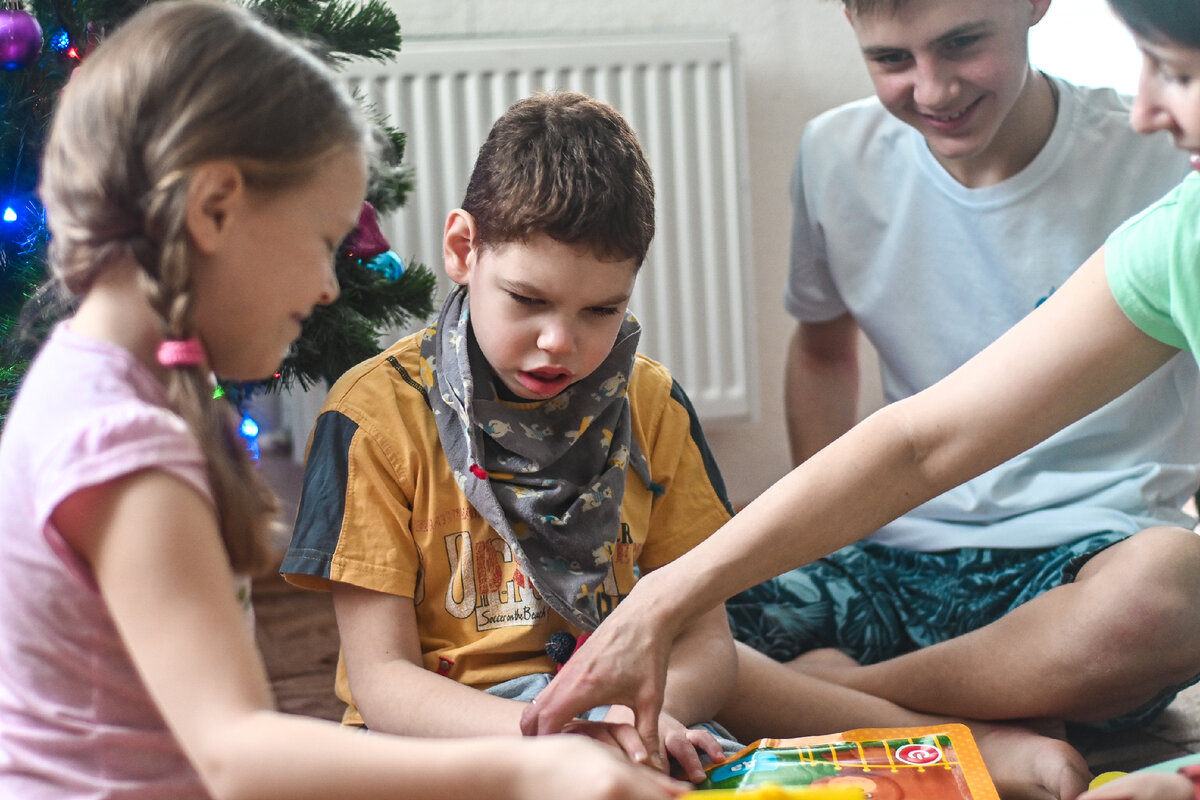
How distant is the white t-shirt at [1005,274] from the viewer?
124 centimetres

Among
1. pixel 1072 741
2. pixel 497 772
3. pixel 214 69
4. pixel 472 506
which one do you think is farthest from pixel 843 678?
pixel 214 69

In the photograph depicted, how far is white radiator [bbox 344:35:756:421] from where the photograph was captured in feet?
6.13

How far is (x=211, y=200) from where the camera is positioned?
598 mm

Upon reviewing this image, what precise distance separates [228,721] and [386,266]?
31.2 inches

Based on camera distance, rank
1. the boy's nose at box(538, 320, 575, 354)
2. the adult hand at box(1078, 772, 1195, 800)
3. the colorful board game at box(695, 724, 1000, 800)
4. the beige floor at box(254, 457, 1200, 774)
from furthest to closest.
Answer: the beige floor at box(254, 457, 1200, 774) → the boy's nose at box(538, 320, 575, 354) → the colorful board game at box(695, 724, 1000, 800) → the adult hand at box(1078, 772, 1195, 800)

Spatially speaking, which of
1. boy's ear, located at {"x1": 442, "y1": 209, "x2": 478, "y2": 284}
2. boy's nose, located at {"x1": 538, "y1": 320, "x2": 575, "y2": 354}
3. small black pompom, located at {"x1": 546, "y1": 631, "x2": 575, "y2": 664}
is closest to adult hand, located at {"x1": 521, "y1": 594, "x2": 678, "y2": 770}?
small black pompom, located at {"x1": 546, "y1": 631, "x2": 575, "y2": 664}

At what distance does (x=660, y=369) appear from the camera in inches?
43.3

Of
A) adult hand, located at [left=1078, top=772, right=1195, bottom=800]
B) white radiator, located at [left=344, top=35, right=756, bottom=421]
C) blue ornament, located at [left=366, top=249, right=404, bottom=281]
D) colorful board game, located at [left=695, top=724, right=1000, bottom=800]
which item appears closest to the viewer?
adult hand, located at [left=1078, top=772, right=1195, bottom=800]

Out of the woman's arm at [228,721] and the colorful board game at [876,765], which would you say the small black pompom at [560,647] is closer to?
the colorful board game at [876,765]

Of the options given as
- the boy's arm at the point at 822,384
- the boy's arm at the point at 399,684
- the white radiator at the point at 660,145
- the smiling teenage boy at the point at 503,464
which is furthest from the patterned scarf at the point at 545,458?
the white radiator at the point at 660,145

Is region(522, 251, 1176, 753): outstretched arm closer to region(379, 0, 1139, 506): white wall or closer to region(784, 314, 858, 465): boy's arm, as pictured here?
region(784, 314, 858, 465): boy's arm

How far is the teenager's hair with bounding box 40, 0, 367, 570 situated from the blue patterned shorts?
0.76 m

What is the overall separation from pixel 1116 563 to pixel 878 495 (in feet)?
0.95

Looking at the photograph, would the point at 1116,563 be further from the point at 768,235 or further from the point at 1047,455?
the point at 768,235
